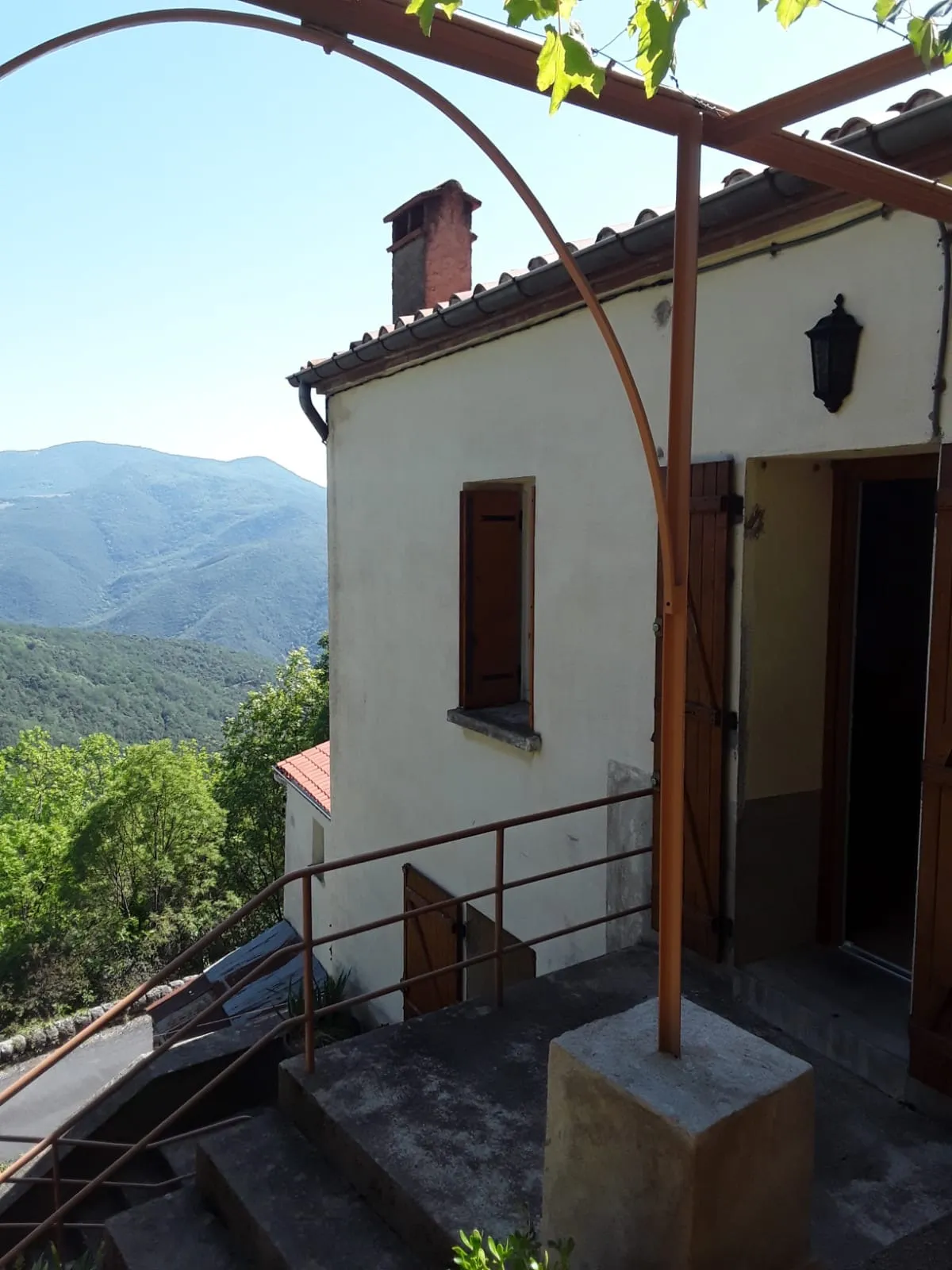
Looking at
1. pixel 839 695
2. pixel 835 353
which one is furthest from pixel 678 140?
pixel 839 695

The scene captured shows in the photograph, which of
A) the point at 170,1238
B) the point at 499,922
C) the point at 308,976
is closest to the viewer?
the point at 170,1238

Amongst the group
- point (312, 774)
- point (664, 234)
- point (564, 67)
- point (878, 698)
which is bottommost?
point (312, 774)

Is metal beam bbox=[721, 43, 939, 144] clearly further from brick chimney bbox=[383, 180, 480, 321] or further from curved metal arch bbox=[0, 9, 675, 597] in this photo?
brick chimney bbox=[383, 180, 480, 321]

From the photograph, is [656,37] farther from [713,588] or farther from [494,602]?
[494,602]

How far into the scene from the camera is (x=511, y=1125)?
11.3 ft

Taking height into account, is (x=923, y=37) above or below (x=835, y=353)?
above

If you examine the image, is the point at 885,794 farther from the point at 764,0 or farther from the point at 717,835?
the point at 764,0

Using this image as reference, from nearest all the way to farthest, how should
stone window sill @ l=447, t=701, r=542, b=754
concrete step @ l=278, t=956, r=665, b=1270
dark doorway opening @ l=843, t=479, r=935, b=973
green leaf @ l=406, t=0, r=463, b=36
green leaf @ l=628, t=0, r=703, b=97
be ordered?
1. green leaf @ l=406, t=0, r=463, b=36
2. green leaf @ l=628, t=0, r=703, b=97
3. concrete step @ l=278, t=956, r=665, b=1270
4. dark doorway opening @ l=843, t=479, r=935, b=973
5. stone window sill @ l=447, t=701, r=542, b=754

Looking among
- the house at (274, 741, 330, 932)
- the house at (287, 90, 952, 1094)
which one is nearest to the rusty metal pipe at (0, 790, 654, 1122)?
the house at (287, 90, 952, 1094)

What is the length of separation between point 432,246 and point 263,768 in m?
20.9

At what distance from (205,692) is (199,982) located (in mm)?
91784

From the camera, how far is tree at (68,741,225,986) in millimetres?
25922

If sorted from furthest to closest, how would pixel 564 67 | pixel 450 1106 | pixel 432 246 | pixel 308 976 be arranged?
1. pixel 432 246
2. pixel 308 976
3. pixel 450 1106
4. pixel 564 67

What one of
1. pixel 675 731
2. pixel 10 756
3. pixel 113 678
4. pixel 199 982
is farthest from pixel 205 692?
pixel 675 731
